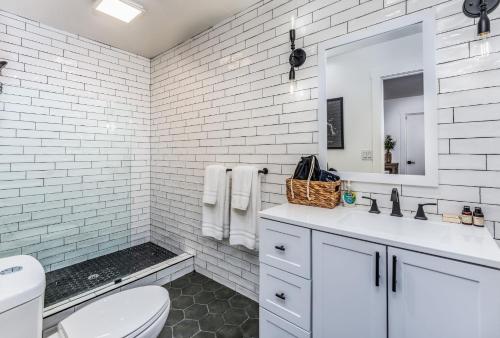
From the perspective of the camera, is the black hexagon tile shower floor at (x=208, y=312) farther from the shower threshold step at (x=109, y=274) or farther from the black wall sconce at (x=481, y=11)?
the black wall sconce at (x=481, y=11)

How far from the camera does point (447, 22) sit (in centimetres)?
125

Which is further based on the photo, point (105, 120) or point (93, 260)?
point (105, 120)

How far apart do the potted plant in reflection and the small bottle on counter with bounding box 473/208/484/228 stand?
1.52ft

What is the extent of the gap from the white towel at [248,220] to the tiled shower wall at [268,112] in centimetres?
11

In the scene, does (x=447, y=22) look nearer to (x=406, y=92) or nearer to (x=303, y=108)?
(x=406, y=92)

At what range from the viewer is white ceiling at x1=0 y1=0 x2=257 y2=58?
2006mm

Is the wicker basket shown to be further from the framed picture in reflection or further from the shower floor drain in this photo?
the shower floor drain

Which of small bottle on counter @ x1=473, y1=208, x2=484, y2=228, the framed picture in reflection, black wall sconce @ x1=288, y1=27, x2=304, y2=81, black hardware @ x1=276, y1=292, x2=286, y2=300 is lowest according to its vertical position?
black hardware @ x1=276, y1=292, x2=286, y2=300

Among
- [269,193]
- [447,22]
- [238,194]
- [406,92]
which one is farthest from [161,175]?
[447,22]

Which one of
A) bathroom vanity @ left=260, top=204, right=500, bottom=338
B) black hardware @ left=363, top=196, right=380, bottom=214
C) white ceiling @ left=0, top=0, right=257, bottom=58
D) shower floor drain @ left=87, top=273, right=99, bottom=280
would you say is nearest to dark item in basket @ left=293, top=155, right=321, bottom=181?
bathroom vanity @ left=260, top=204, right=500, bottom=338

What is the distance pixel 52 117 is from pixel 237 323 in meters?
2.55

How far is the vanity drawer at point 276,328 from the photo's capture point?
4.22 ft

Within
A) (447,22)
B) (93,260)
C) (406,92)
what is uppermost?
(447,22)

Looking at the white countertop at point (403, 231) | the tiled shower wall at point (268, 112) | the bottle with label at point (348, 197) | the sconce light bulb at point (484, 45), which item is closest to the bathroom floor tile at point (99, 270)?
the tiled shower wall at point (268, 112)
